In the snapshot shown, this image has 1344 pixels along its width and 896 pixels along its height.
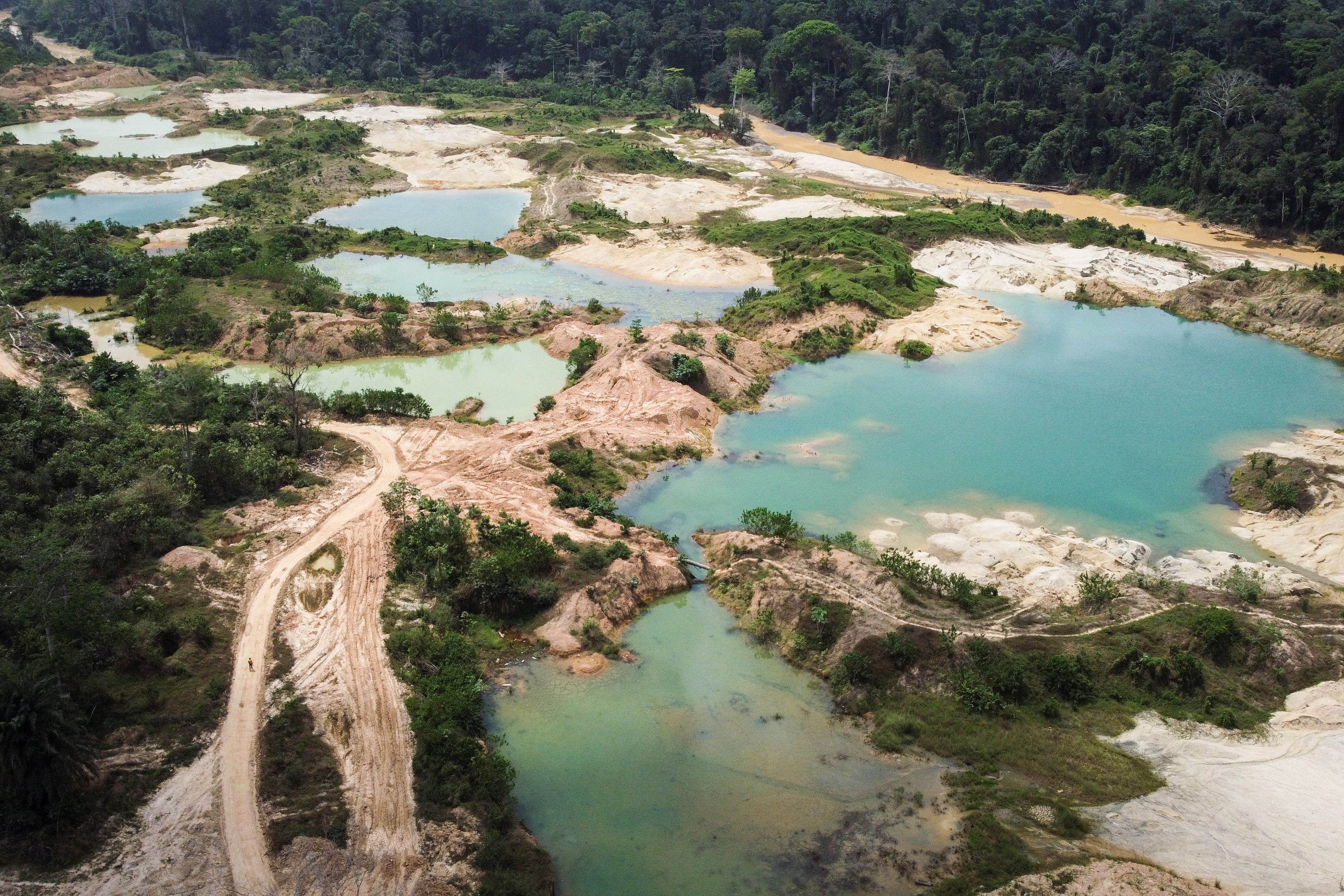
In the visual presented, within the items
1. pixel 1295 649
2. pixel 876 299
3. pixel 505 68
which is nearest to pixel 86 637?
pixel 1295 649

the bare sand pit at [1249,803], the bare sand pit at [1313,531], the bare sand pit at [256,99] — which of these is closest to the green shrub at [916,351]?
the bare sand pit at [1313,531]

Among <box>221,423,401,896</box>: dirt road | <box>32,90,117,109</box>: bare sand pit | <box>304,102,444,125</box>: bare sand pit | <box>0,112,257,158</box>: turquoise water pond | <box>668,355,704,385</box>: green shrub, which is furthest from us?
<box>32,90,117,109</box>: bare sand pit

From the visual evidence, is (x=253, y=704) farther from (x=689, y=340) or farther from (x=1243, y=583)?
(x=1243, y=583)

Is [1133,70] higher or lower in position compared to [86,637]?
higher

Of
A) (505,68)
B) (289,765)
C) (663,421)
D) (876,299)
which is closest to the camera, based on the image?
(289,765)

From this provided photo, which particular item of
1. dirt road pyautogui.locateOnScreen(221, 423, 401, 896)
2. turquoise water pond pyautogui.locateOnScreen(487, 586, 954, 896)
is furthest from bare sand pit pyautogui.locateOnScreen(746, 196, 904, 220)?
turquoise water pond pyautogui.locateOnScreen(487, 586, 954, 896)

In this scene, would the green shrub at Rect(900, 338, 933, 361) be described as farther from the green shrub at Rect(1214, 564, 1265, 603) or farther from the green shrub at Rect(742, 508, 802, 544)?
the green shrub at Rect(1214, 564, 1265, 603)

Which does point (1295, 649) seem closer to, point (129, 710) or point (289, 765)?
point (289, 765)
